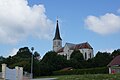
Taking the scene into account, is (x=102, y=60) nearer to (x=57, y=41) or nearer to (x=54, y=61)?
(x=54, y=61)

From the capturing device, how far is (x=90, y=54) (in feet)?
503

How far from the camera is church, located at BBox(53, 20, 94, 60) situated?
6019 inches

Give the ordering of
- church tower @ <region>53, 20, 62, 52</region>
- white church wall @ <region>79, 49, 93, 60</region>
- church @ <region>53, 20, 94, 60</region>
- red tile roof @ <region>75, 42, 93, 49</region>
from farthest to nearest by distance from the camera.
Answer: church tower @ <region>53, 20, 62, 52</region>, red tile roof @ <region>75, 42, 93, 49</region>, church @ <region>53, 20, 94, 60</region>, white church wall @ <region>79, 49, 93, 60</region>

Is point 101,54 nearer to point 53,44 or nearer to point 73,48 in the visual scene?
point 73,48

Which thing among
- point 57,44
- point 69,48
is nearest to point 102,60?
point 69,48

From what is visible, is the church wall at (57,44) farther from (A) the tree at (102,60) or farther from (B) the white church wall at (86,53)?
(A) the tree at (102,60)

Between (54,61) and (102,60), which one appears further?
(102,60)

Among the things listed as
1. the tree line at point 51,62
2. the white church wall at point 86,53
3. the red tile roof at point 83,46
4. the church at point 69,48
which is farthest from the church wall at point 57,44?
the tree line at point 51,62

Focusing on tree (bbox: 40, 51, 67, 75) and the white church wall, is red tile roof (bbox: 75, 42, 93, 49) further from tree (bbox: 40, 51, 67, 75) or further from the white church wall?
tree (bbox: 40, 51, 67, 75)

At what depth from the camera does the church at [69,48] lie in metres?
153

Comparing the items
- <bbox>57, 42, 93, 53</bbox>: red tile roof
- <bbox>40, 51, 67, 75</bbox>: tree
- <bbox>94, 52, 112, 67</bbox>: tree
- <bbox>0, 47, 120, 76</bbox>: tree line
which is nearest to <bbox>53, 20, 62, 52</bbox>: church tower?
<bbox>57, 42, 93, 53</bbox>: red tile roof

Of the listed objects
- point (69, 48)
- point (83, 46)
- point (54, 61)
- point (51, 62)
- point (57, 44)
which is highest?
point (57, 44)

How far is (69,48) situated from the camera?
521 ft

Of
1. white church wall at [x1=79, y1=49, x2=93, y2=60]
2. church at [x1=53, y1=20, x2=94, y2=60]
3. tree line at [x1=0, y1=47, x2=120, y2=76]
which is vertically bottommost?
tree line at [x1=0, y1=47, x2=120, y2=76]
